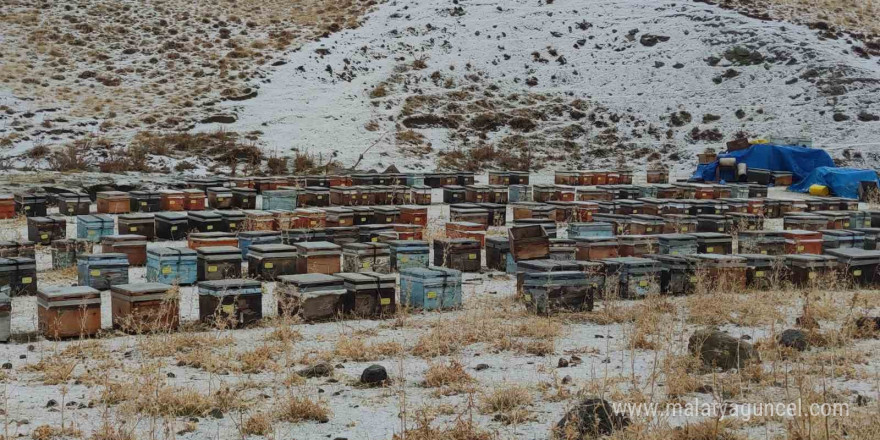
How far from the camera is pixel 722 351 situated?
391 inches

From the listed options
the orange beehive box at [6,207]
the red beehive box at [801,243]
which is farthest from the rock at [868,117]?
the orange beehive box at [6,207]

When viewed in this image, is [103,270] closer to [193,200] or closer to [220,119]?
[193,200]

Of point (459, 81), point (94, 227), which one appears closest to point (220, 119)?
point (459, 81)

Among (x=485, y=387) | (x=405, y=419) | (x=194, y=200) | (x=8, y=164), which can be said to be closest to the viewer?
(x=405, y=419)

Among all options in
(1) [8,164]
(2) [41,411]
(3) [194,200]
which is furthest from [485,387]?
(1) [8,164]

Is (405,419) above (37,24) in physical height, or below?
below

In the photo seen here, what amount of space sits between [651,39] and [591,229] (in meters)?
38.4

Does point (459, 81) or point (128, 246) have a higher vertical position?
point (459, 81)

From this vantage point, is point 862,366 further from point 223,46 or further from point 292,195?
point 223,46

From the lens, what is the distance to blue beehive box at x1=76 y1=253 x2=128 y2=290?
14094mm

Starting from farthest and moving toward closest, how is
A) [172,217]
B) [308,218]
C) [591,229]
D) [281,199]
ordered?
1. [281,199]
2. [308,218]
3. [172,217]
4. [591,229]

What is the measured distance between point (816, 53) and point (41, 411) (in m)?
49.1

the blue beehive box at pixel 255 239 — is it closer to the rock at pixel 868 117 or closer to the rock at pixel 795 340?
the rock at pixel 795 340

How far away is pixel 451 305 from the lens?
1378cm
